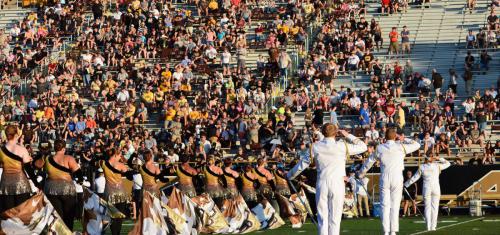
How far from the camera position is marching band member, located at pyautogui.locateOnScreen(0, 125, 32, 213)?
2158 centimetres

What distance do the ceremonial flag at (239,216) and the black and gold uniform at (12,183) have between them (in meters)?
7.82

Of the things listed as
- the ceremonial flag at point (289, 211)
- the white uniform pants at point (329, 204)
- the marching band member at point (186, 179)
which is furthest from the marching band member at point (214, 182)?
the white uniform pants at point (329, 204)

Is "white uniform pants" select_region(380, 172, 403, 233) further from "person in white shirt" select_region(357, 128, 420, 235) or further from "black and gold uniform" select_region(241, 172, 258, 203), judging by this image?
"black and gold uniform" select_region(241, 172, 258, 203)

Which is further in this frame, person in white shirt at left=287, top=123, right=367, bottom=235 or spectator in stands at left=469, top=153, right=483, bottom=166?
spectator in stands at left=469, top=153, right=483, bottom=166

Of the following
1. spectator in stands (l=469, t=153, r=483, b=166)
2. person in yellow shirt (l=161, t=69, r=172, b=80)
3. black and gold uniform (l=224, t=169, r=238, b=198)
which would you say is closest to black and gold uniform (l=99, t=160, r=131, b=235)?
black and gold uniform (l=224, t=169, r=238, b=198)

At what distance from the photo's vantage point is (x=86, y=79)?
156 ft

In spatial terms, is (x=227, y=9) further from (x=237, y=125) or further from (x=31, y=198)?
(x=31, y=198)

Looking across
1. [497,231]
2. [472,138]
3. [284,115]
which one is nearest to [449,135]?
[472,138]

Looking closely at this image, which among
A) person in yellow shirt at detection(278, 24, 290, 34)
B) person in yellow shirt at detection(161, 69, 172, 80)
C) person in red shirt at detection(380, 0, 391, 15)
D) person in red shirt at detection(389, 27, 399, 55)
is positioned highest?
person in red shirt at detection(380, 0, 391, 15)

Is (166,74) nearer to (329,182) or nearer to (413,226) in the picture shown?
(413,226)

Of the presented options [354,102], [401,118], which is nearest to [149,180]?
[401,118]

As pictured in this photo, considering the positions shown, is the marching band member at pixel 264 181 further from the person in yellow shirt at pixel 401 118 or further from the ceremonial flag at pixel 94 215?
the person in yellow shirt at pixel 401 118

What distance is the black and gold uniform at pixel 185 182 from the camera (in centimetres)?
2758

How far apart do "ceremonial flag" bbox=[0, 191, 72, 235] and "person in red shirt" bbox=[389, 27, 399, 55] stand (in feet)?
83.8
